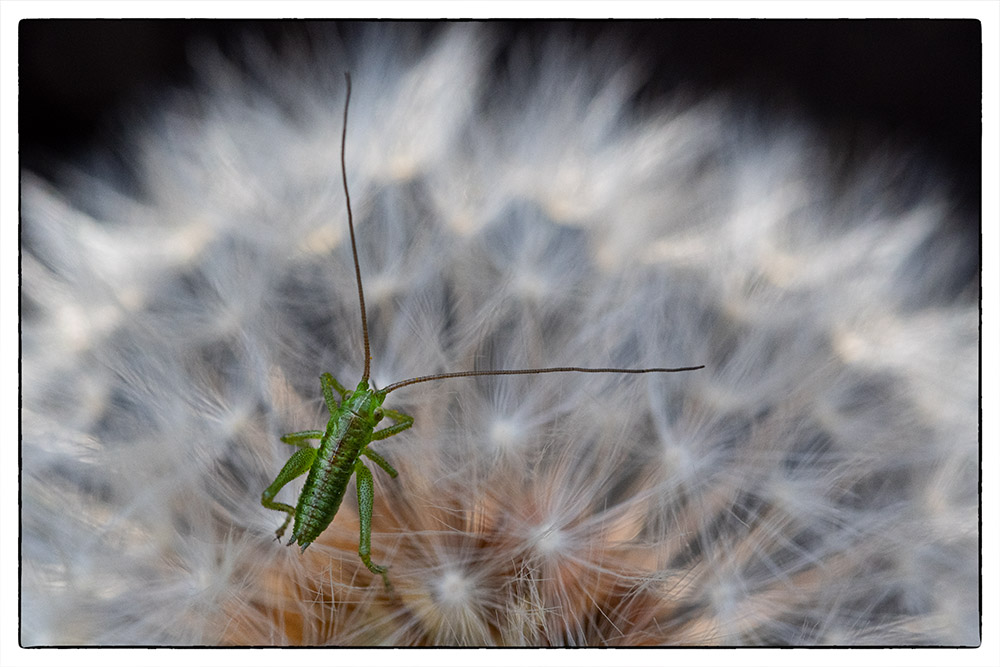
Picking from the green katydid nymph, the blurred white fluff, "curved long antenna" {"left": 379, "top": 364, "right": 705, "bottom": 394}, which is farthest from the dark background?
"curved long antenna" {"left": 379, "top": 364, "right": 705, "bottom": 394}

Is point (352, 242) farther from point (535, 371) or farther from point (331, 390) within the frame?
point (535, 371)

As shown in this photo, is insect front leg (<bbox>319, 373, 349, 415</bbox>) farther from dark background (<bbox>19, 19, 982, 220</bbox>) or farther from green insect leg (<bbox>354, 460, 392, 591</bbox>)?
dark background (<bbox>19, 19, 982, 220</bbox>)

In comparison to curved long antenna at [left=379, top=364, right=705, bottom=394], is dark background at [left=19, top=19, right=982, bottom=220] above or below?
above

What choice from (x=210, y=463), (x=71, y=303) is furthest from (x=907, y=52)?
(x=71, y=303)

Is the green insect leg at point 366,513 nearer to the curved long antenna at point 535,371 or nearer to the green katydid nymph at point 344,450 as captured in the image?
the green katydid nymph at point 344,450

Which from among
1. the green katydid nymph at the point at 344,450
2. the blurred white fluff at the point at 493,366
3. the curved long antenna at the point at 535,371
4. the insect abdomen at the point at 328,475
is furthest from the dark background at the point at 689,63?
the insect abdomen at the point at 328,475

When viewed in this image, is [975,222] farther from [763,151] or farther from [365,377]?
[365,377]

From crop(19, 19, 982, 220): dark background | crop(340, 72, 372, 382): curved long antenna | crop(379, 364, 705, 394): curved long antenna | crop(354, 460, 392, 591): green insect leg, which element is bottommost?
crop(354, 460, 392, 591): green insect leg

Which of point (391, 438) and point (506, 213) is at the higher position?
point (506, 213)
